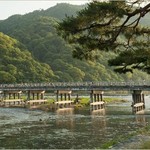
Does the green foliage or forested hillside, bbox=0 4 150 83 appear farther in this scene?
forested hillside, bbox=0 4 150 83

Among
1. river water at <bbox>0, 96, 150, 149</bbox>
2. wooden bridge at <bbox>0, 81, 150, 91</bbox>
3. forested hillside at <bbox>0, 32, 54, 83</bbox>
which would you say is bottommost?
river water at <bbox>0, 96, 150, 149</bbox>

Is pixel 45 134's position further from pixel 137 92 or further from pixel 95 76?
pixel 95 76

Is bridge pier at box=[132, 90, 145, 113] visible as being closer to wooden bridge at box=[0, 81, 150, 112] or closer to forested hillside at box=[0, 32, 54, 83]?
wooden bridge at box=[0, 81, 150, 112]

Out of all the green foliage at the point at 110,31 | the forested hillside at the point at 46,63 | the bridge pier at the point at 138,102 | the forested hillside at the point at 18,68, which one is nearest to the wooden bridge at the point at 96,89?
the bridge pier at the point at 138,102

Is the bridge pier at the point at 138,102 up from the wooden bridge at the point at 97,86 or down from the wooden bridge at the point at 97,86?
down

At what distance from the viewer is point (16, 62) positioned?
117 meters

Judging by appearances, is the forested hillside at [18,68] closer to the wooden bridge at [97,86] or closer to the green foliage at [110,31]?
the wooden bridge at [97,86]

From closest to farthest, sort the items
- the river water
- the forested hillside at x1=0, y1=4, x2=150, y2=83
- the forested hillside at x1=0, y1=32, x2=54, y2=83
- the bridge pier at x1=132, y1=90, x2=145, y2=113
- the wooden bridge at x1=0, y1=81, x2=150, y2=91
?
the river water < the bridge pier at x1=132, y1=90, x2=145, y2=113 < the wooden bridge at x1=0, y1=81, x2=150, y2=91 < the forested hillside at x1=0, y1=32, x2=54, y2=83 < the forested hillside at x1=0, y1=4, x2=150, y2=83

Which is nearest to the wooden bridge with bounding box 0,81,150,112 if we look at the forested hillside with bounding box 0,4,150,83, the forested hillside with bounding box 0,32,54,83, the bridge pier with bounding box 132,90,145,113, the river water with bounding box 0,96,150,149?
the bridge pier with bounding box 132,90,145,113

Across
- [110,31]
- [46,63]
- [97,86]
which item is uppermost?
[46,63]

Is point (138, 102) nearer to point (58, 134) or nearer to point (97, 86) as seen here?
point (97, 86)

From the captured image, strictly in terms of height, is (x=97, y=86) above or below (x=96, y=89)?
above

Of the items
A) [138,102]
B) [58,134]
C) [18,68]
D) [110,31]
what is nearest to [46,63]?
[18,68]

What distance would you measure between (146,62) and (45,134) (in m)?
15.6
